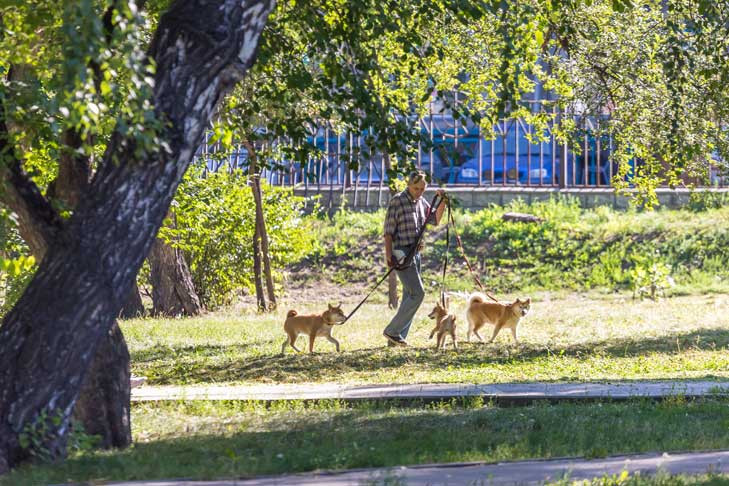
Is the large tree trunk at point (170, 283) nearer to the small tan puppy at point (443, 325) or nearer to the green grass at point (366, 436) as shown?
the small tan puppy at point (443, 325)

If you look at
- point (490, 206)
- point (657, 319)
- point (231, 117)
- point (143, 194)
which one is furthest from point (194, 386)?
point (490, 206)

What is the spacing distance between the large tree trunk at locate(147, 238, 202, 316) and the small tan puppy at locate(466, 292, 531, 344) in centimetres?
784

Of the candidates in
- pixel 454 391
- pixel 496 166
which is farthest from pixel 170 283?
pixel 454 391

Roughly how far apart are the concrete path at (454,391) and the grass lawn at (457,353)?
0.86 m

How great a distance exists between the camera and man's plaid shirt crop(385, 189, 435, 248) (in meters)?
14.6

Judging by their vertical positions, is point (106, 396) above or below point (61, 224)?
below

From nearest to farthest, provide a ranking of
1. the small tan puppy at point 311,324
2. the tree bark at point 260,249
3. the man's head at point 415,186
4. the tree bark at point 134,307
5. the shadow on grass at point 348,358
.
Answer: the shadow on grass at point 348,358, the man's head at point 415,186, the small tan puppy at point 311,324, the tree bark at point 260,249, the tree bark at point 134,307

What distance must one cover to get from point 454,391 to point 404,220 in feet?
12.7

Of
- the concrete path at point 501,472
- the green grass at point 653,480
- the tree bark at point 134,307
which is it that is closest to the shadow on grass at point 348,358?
the concrete path at point 501,472

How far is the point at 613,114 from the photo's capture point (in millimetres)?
16703

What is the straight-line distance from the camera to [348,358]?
14.3 m

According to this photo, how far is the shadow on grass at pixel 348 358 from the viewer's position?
13500mm

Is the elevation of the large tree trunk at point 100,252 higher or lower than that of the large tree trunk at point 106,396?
higher

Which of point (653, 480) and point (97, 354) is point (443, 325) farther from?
point (653, 480)
